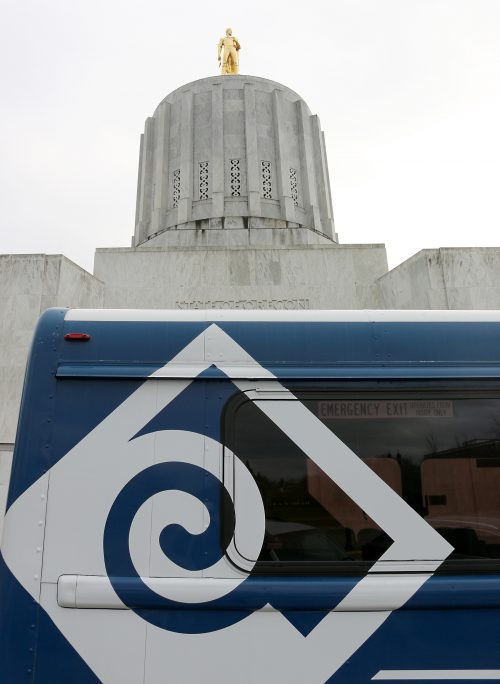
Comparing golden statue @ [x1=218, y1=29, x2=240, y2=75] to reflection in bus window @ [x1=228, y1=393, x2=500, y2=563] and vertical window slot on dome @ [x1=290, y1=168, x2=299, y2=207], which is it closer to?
vertical window slot on dome @ [x1=290, y1=168, x2=299, y2=207]

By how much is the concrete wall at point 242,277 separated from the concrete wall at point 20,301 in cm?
196

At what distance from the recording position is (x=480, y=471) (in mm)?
2744

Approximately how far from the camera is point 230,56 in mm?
26766

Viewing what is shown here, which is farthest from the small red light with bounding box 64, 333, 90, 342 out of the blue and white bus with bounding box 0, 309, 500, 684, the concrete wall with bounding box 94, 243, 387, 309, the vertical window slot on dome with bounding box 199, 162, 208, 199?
the vertical window slot on dome with bounding box 199, 162, 208, 199

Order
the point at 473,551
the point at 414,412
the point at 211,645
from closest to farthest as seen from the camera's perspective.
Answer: the point at 211,645 < the point at 473,551 < the point at 414,412

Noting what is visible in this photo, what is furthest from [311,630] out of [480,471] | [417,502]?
[480,471]

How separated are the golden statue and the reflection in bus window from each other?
27838mm

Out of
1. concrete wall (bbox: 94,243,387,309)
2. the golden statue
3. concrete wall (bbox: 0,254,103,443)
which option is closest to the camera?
concrete wall (bbox: 0,254,103,443)

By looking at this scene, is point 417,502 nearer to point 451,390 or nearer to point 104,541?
point 451,390

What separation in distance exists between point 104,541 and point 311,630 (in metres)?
1.12

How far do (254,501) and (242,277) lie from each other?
12203 mm

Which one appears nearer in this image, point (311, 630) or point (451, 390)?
point (311, 630)

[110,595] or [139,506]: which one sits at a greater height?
[139,506]

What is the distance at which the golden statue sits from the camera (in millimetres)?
26719
